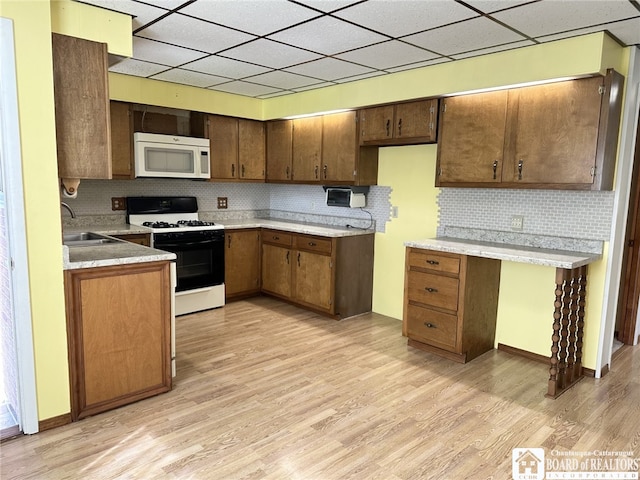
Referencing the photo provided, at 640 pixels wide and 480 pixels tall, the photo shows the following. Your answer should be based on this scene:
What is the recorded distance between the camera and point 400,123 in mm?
3947

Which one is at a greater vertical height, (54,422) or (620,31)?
(620,31)

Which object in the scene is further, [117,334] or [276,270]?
[276,270]

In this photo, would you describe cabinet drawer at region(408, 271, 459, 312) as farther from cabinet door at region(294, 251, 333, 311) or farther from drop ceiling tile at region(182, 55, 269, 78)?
drop ceiling tile at region(182, 55, 269, 78)

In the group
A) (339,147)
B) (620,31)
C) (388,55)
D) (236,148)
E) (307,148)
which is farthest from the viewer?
(236,148)

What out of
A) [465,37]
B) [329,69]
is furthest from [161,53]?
[465,37]

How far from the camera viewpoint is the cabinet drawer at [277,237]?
4.80m

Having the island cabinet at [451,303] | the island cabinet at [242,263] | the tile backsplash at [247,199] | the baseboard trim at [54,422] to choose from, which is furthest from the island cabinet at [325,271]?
the baseboard trim at [54,422]

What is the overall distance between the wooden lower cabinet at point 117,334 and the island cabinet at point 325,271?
1884 millimetres

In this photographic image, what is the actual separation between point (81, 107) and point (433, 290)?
2.70 m


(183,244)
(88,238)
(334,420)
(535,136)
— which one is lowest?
(334,420)

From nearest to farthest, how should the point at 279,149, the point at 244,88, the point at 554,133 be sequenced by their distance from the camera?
1. the point at 554,133
2. the point at 244,88
3. the point at 279,149

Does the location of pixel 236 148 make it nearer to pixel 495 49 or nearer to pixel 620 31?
pixel 495 49

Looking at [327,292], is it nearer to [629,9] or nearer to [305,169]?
[305,169]

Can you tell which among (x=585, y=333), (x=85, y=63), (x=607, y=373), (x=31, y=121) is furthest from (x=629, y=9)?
(x=31, y=121)
